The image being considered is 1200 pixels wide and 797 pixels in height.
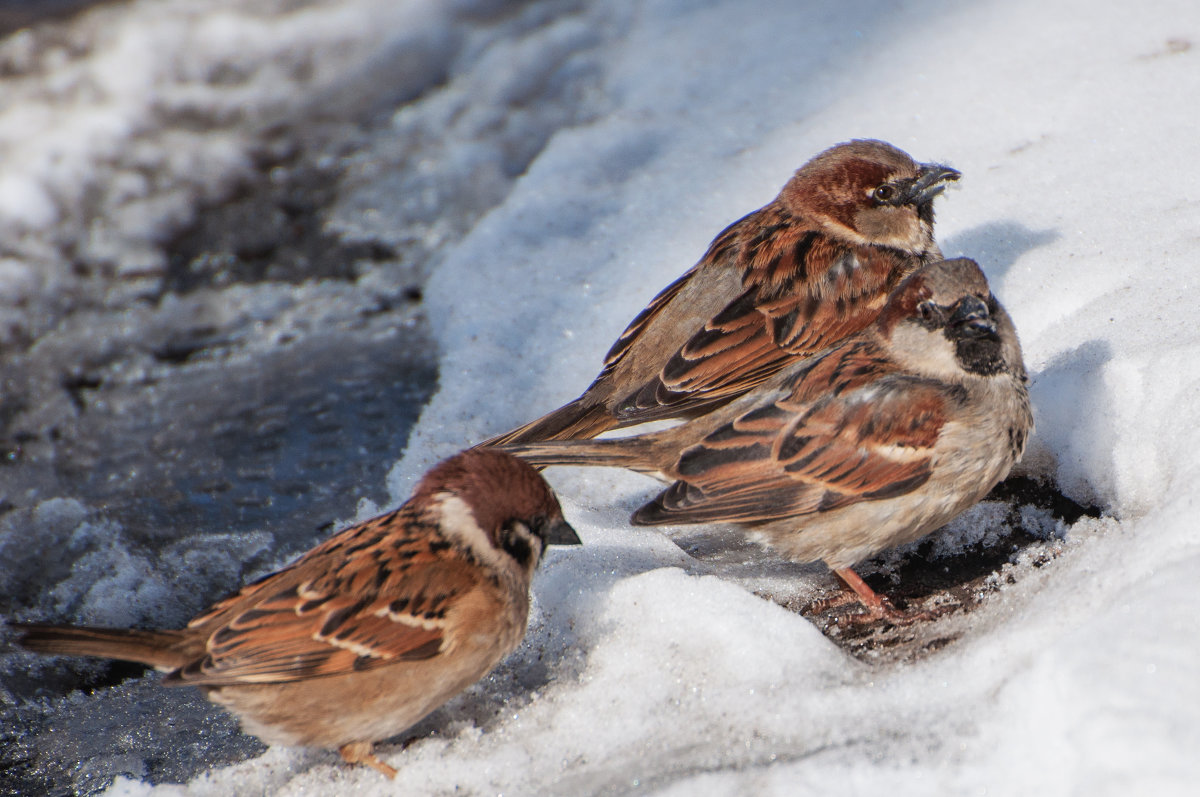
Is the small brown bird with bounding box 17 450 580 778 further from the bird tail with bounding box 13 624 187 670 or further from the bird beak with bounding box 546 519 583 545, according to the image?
the bird beak with bounding box 546 519 583 545

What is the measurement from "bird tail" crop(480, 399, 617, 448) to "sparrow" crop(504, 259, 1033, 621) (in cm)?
33

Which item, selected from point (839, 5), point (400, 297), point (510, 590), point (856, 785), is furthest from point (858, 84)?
point (856, 785)

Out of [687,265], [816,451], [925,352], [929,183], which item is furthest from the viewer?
[687,265]

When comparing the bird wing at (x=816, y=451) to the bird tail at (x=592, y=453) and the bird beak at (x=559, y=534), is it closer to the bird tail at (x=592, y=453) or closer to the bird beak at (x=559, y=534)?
the bird tail at (x=592, y=453)

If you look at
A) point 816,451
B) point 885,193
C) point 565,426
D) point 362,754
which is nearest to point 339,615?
point 362,754

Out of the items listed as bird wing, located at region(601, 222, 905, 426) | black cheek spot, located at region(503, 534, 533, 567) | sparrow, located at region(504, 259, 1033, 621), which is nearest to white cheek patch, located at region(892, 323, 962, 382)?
sparrow, located at region(504, 259, 1033, 621)

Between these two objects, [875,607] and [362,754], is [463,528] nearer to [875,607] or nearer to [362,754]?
[362,754]

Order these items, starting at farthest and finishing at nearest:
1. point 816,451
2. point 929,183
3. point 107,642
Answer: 1. point 929,183
2. point 816,451
3. point 107,642

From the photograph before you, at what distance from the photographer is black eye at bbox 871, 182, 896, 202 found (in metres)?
4.67

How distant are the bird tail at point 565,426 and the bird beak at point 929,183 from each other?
1.55m

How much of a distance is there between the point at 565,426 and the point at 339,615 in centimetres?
138

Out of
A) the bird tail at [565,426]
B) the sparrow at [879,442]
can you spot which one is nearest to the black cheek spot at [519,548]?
the sparrow at [879,442]

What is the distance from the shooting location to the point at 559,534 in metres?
3.50

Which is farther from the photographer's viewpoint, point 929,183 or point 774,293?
point 929,183
